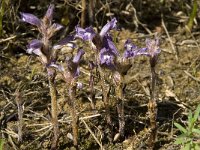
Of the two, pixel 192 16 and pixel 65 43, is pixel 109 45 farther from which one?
pixel 192 16

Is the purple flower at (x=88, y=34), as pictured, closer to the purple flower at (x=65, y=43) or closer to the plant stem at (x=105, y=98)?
the purple flower at (x=65, y=43)

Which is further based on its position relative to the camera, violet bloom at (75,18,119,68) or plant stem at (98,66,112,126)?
plant stem at (98,66,112,126)

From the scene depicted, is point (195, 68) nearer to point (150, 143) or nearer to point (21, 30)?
point (150, 143)

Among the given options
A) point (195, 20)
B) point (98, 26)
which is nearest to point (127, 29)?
point (98, 26)

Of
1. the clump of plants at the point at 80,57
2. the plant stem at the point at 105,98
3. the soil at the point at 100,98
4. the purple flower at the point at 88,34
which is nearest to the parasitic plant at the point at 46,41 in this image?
the clump of plants at the point at 80,57

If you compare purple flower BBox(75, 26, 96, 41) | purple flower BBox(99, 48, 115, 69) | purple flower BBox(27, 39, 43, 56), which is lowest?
purple flower BBox(99, 48, 115, 69)

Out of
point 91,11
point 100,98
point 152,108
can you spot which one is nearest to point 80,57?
point 152,108

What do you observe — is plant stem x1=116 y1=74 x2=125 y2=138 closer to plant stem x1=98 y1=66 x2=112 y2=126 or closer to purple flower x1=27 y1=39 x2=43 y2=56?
plant stem x1=98 y1=66 x2=112 y2=126

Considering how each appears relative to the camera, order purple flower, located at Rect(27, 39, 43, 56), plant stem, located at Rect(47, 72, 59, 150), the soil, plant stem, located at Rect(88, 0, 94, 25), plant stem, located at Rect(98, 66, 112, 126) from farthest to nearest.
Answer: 1. plant stem, located at Rect(88, 0, 94, 25)
2. the soil
3. plant stem, located at Rect(98, 66, 112, 126)
4. plant stem, located at Rect(47, 72, 59, 150)
5. purple flower, located at Rect(27, 39, 43, 56)

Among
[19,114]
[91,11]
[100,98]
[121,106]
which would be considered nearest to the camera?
[121,106]

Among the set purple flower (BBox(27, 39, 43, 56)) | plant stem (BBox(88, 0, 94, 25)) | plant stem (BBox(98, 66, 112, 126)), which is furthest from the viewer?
plant stem (BBox(88, 0, 94, 25))

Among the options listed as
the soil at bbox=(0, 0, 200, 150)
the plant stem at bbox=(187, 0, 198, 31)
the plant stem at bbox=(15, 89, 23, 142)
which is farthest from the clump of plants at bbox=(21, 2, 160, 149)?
the plant stem at bbox=(187, 0, 198, 31)
